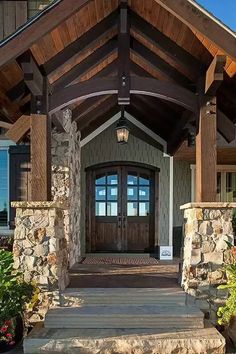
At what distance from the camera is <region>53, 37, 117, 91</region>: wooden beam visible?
5.78m

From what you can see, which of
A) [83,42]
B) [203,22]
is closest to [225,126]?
[203,22]

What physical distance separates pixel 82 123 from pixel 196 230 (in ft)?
14.8

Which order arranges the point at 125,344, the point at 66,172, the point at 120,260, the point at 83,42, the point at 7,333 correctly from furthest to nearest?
the point at 120,260 → the point at 66,172 → the point at 83,42 → the point at 7,333 → the point at 125,344

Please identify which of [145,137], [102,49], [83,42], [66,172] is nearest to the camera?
[83,42]

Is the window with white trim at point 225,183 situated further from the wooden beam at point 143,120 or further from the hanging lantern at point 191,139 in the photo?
the hanging lantern at point 191,139

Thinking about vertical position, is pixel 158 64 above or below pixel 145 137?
above

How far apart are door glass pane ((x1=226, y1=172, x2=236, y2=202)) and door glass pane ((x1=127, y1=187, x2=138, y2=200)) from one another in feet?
8.48

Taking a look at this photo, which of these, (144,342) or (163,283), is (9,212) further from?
(144,342)

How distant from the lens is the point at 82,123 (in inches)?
348

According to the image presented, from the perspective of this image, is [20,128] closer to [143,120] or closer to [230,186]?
[143,120]

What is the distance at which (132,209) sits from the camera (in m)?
9.80

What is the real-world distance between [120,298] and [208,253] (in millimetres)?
1242

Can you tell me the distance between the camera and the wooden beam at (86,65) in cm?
578

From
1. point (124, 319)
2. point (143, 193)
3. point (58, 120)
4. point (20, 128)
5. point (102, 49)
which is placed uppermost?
point (102, 49)
